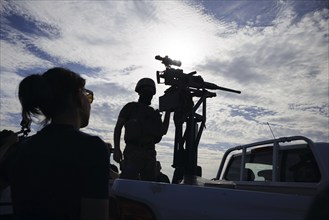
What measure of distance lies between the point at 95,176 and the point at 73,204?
17 cm

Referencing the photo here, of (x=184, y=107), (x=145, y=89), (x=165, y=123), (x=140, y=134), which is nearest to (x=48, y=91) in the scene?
(x=140, y=134)

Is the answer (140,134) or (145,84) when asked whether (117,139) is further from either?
(145,84)

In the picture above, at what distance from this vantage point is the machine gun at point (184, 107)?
5898 mm

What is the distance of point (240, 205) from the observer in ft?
6.31

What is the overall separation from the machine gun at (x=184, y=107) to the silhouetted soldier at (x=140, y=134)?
3.59ft

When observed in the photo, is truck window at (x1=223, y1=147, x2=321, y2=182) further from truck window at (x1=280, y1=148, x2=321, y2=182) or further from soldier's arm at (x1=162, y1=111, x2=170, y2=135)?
soldier's arm at (x1=162, y1=111, x2=170, y2=135)

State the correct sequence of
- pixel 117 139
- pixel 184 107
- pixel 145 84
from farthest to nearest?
1. pixel 184 107
2. pixel 145 84
3. pixel 117 139

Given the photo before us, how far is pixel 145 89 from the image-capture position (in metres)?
4.66

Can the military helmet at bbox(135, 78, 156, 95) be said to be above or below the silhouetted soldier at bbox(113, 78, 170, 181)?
above

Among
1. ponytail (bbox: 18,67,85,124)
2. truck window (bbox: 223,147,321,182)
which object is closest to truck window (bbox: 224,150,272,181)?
truck window (bbox: 223,147,321,182)

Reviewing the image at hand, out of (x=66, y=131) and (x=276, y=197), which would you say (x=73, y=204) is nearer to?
(x=66, y=131)

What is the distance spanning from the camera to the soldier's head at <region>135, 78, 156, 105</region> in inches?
183

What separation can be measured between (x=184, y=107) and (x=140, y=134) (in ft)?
6.16

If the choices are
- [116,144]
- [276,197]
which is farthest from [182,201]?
[116,144]
